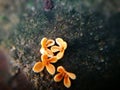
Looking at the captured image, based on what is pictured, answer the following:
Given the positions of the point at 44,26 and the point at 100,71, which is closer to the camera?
the point at 100,71

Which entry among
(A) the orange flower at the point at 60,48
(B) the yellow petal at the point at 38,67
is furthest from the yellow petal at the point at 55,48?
(B) the yellow petal at the point at 38,67

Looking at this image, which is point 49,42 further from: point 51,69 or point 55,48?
point 51,69

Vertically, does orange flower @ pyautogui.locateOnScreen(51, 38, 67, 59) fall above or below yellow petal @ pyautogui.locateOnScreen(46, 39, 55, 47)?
below

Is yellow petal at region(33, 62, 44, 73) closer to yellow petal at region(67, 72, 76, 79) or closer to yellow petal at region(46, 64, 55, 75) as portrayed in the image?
yellow petal at region(46, 64, 55, 75)

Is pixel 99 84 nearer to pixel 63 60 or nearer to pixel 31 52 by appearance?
pixel 63 60

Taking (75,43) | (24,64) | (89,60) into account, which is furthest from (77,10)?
(24,64)

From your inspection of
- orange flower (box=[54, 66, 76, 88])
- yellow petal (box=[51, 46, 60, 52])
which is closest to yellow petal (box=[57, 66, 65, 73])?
orange flower (box=[54, 66, 76, 88])

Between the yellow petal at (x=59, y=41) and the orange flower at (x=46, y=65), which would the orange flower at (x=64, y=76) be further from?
the yellow petal at (x=59, y=41)
